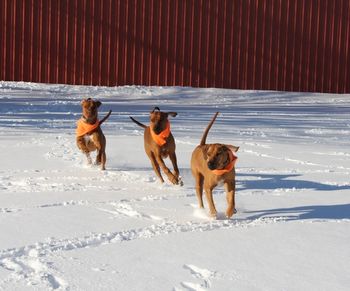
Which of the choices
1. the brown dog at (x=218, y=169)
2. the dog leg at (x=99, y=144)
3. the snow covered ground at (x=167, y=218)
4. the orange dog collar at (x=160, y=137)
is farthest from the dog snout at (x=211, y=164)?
the dog leg at (x=99, y=144)

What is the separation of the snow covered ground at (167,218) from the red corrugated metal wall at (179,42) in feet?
26.2

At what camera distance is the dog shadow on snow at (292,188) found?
5.79m

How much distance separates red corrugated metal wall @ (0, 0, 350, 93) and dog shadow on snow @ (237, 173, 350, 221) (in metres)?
12.9

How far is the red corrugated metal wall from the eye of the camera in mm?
20031

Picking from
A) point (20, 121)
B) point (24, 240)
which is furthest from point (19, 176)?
point (20, 121)

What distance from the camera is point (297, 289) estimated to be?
12.7 ft

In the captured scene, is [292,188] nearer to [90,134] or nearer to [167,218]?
[167,218]

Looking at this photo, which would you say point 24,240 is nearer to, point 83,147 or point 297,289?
point 297,289

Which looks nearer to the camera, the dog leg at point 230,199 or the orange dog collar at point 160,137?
the dog leg at point 230,199

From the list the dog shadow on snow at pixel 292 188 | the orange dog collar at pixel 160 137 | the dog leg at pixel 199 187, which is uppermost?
the orange dog collar at pixel 160 137

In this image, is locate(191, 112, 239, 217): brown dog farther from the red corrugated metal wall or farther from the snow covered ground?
the red corrugated metal wall

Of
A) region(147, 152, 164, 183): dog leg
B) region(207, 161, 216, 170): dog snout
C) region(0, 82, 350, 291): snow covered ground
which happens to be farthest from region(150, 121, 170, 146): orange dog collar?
region(207, 161, 216, 170): dog snout

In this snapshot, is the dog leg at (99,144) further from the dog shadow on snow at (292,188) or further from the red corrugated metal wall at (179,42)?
the red corrugated metal wall at (179,42)

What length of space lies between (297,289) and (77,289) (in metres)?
1.13
